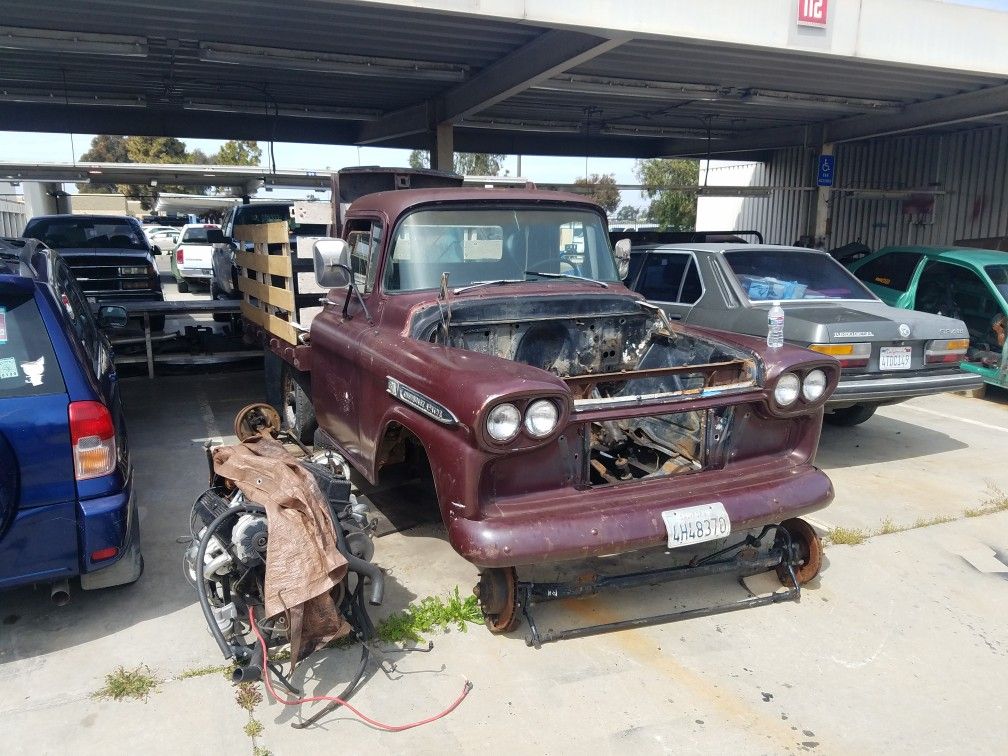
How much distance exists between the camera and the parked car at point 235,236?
7926 mm

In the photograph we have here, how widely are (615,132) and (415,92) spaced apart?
17.9 feet

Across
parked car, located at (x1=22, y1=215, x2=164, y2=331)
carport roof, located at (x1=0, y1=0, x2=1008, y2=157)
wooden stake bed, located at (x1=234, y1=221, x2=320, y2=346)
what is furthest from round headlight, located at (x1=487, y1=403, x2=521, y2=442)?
parked car, located at (x1=22, y1=215, x2=164, y2=331)

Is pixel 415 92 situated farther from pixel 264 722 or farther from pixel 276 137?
pixel 264 722

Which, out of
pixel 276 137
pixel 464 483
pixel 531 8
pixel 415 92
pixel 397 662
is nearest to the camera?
pixel 464 483

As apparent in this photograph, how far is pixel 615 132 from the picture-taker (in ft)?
51.6

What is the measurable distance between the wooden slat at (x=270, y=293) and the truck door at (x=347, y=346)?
0.82 meters

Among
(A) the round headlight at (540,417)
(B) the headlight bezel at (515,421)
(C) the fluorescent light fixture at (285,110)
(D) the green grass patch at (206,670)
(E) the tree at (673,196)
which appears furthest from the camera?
(E) the tree at (673,196)

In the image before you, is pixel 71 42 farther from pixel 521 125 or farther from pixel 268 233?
pixel 521 125

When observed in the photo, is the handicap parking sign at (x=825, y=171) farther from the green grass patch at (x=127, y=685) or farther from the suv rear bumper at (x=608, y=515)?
the green grass patch at (x=127, y=685)

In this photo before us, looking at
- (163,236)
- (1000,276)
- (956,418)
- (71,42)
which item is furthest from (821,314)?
(163,236)

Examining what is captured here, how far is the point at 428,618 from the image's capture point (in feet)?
11.8

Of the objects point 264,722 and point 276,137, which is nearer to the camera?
point 264,722

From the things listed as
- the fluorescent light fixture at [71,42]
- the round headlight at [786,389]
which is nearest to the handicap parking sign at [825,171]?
the fluorescent light fixture at [71,42]

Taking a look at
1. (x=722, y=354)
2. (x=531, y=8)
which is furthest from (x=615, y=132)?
(x=722, y=354)
